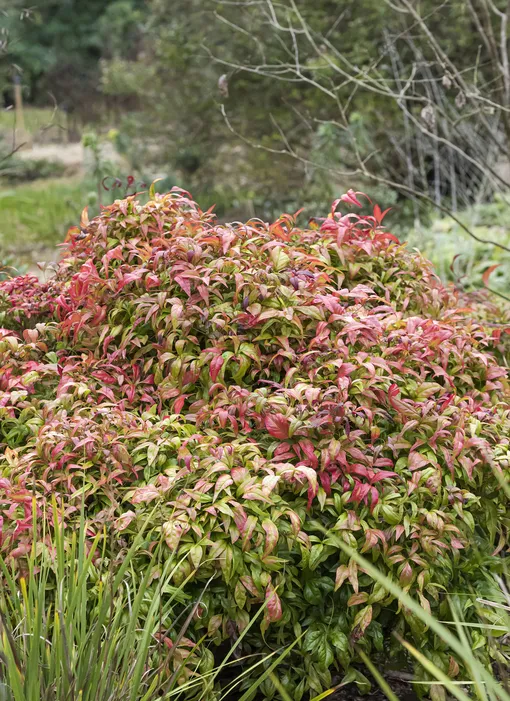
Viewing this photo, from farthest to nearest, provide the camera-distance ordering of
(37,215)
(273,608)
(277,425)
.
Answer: (37,215), (277,425), (273,608)

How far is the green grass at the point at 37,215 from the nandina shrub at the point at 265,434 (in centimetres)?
658

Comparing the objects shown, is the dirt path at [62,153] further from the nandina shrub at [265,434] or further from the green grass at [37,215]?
the nandina shrub at [265,434]

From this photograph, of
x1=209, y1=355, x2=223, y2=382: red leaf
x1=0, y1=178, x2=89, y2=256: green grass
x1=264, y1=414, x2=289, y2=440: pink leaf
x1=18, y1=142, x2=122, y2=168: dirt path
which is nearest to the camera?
x1=264, y1=414, x2=289, y2=440: pink leaf

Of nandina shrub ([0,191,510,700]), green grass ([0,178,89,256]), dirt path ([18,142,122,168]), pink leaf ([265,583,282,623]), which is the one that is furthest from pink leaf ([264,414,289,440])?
dirt path ([18,142,122,168])

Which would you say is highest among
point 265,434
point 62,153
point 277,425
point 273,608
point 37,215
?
point 277,425

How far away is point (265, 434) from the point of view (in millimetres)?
2350

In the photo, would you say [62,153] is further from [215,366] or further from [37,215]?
[215,366]

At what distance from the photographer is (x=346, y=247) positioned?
284 cm

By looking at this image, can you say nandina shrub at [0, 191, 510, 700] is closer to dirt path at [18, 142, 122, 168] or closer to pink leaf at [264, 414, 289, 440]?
pink leaf at [264, 414, 289, 440]

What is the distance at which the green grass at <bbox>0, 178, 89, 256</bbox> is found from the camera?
31.2ft

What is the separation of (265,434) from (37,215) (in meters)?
9.26

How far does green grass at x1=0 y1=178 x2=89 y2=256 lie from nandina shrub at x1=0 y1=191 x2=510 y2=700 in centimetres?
658

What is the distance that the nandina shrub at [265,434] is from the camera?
204cm

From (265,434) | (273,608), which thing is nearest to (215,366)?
(265,434)
